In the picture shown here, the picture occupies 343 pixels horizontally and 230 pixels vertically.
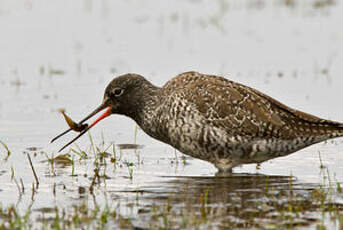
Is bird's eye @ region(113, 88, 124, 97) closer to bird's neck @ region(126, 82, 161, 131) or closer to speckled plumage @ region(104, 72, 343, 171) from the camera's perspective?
speckled plumage @ region(104, 72, 343, 171)

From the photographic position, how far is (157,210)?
29.5 feet

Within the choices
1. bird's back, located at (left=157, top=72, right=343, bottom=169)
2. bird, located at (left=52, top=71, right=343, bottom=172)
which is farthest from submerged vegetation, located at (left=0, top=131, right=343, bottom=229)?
bird's back, located at (left=157, top=72, right=343, bottom=169)

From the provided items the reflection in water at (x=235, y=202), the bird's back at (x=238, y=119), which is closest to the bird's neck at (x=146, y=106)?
the bird's back at (x=238, y=119)

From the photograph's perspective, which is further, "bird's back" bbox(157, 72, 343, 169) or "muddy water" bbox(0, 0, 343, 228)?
"bird's back" bbox(157, 72, 343, 169)

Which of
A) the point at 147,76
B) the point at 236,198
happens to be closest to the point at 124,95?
the point at 236,198

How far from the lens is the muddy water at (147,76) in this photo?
33.5 feet

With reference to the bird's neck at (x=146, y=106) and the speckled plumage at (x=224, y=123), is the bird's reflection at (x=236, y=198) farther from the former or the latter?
the bird's neck at (x=146, y=106)

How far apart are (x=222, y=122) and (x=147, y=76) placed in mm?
6359

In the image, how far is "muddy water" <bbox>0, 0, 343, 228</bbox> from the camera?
33.5 ft

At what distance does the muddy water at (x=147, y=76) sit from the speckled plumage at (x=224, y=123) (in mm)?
401

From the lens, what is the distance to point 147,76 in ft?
55.7

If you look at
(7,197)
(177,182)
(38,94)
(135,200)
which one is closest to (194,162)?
(177,182)

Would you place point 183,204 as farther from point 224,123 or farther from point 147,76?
point 147,76

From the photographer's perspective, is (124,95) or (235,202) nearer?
(235,202)
